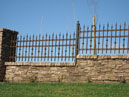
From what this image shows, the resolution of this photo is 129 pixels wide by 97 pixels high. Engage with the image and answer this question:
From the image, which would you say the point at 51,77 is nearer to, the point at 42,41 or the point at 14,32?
the point at 42,41

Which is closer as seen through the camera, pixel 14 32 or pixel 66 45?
pixel 66 45

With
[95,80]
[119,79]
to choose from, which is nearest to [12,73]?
[95,80]

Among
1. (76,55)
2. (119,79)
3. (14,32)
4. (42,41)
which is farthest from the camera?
(14,32)

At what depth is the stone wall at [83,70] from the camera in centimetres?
994

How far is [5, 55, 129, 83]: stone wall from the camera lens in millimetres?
9938

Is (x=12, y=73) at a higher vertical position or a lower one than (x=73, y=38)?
lower

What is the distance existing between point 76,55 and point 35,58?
2.13 m

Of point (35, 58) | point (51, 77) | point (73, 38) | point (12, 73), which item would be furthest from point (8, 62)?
point (73, 38)

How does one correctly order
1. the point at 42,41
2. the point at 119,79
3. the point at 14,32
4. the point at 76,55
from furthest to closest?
1. the point at 14,32
2. the point at 42,41
3. the point at 76,55
4. the point at 119,79

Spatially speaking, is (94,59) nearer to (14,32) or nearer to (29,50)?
(29,50)

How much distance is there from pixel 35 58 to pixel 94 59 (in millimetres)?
2953

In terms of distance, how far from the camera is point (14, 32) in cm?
1290

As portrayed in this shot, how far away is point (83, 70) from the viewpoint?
33.8 ft

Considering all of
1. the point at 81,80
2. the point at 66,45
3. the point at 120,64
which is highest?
the point at 66,45
